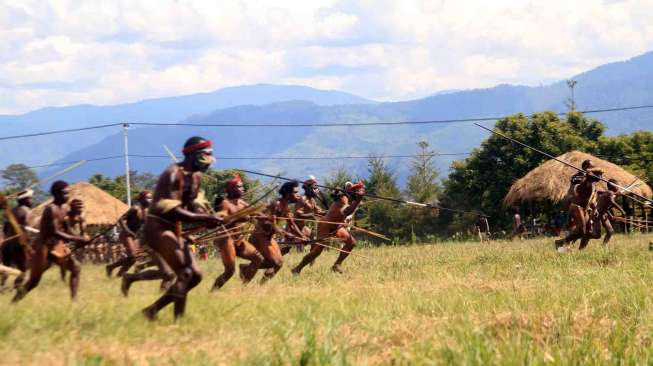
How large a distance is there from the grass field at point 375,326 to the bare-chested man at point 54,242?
37.3 inches

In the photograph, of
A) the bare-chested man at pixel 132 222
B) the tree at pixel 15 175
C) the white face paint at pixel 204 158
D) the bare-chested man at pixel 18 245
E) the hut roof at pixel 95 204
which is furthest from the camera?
the hut roof at pixel 95 204

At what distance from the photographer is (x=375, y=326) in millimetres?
→ 7102

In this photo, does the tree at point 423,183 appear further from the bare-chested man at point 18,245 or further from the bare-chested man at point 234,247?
the bare-chested man at point 18,245

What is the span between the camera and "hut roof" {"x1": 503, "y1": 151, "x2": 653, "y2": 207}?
Result: 3334 cm

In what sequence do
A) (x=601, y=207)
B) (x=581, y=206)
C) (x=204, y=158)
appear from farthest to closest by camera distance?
(x=601, y=207) → (x=581, y=206) → (x=204, y=158)

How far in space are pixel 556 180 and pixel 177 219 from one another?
27331 mm

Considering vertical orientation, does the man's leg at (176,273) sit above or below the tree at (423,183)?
above

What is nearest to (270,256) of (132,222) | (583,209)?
(132,222)

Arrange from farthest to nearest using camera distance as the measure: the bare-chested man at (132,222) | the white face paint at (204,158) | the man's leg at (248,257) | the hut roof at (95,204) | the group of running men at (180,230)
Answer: the hut roof at (95,204)
the bare-chested man at (132,222)
the man's leg at (248,257)
the white face paint at (204,158)
the group of running men at (180,230)

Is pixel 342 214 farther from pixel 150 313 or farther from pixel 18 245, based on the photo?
pixel 150 313

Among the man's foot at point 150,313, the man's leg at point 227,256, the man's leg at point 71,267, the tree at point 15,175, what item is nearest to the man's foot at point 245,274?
the man's leg at point 227,256

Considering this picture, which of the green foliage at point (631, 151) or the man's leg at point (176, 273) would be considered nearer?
the man's leg at point (176, 273)

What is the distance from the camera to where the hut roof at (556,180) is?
33.3m

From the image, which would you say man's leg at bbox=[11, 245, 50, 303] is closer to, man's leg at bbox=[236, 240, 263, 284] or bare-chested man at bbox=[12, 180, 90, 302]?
bare-chested man at bbox=[12, 180, 90, 302]
